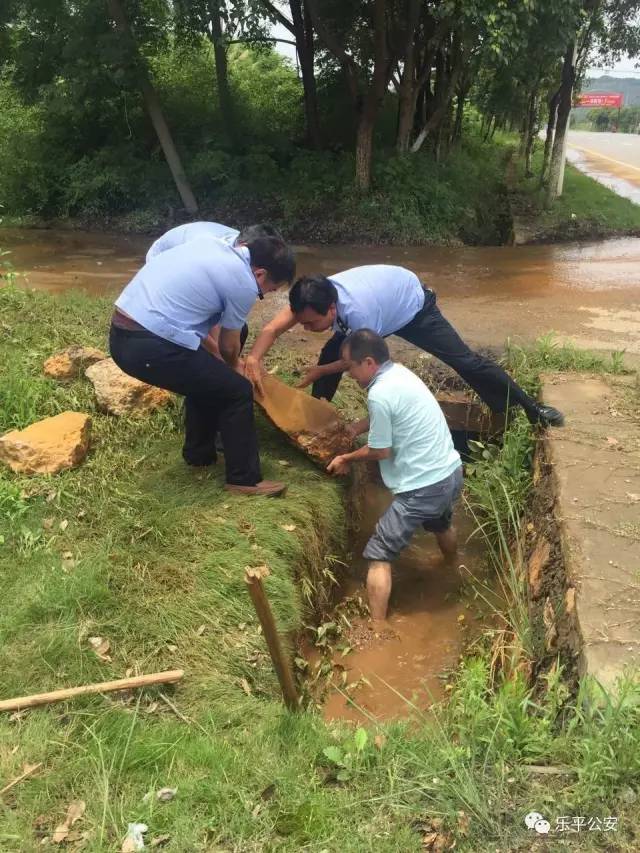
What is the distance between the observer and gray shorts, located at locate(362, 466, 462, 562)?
3.55 metres

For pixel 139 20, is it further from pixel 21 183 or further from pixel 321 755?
pixel 321 755

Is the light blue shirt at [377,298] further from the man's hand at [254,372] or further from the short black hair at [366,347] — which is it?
the man's hand at [254,372]

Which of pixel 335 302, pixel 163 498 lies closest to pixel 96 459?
pixel 163 498

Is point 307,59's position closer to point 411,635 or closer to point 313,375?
point 313,375

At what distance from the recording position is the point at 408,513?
11.7ft

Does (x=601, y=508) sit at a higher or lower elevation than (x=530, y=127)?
lower

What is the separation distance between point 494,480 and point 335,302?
173 cm

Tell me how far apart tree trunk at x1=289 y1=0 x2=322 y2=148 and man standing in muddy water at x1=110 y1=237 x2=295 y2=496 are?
424 inches

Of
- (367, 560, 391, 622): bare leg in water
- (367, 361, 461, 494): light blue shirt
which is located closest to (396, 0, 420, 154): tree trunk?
(367, 361, 461, 494): light blue shirt

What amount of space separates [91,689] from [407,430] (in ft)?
6.25

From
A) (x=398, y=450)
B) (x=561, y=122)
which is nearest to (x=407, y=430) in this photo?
(x=398, y=450)

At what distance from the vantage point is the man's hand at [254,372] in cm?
393

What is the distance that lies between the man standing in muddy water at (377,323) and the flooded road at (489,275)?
1.58 metres

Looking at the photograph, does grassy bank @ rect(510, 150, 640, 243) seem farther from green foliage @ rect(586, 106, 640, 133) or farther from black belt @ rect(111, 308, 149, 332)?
green foliage @ rect(586, 106, 640, 133)
